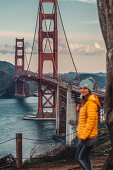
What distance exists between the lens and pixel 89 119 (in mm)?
3990

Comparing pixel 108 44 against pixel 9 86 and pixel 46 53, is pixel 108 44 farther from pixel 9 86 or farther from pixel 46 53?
pixel 9 86

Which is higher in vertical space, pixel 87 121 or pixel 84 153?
pixel 87 121

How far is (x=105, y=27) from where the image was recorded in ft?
16.3

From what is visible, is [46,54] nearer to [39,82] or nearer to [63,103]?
[39,82]

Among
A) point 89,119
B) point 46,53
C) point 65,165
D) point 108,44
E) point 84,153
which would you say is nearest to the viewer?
point 89,119

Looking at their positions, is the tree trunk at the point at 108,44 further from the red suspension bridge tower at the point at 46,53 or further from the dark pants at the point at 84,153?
the red suspension bridge tower at the point at 46,53

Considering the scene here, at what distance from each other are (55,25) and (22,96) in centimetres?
5351

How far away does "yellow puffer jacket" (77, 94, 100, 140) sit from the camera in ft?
13.1

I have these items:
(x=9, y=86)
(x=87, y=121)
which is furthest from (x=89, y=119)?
(x=9, y=86)

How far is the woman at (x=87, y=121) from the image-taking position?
402 centimetres

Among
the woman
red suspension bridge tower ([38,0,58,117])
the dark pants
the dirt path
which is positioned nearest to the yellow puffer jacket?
the woman

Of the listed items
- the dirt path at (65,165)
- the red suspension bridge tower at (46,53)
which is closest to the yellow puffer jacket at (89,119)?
the dirt path at (65,165)

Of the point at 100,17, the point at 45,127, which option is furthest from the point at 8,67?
the point at 100,17

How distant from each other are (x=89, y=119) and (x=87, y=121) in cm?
3
